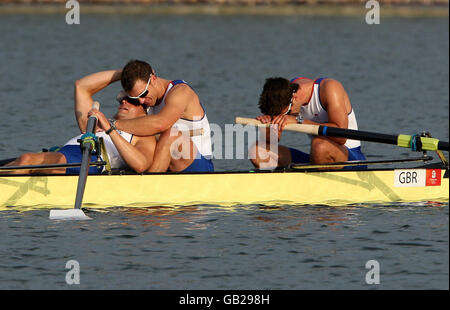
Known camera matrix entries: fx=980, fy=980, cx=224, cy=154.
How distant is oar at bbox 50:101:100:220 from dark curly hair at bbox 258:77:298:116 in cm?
221

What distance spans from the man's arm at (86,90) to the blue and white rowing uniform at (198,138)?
69 cm

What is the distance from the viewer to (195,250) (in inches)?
453

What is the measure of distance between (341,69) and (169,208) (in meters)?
22.7

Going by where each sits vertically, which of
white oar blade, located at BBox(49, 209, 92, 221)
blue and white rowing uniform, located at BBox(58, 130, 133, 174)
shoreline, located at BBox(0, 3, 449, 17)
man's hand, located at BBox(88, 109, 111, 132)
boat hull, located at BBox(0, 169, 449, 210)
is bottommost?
white oar blade, located at BBox(49, 209, 92, 221)

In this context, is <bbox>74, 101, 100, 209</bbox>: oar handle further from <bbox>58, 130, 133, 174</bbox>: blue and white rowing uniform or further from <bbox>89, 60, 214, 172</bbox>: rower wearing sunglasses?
<bbox>58, 130, 133, 174</bbox>: blue and white rowing uniform

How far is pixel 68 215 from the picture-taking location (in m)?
12.3

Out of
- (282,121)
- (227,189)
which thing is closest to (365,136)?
(282,121)

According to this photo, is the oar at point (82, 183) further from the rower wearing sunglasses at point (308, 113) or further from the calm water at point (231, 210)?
the rower wearing sunglasses at point (308, 113)

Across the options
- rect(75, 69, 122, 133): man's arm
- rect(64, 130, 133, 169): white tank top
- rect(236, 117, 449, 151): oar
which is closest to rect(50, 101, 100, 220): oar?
rect(64, 130, 133, 169): white tank top

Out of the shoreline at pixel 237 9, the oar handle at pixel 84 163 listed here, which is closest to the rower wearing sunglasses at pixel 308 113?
the oar handle at pixel 84 163

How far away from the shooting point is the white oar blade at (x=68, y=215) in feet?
40.2

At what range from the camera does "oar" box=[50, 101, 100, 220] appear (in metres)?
12.1
